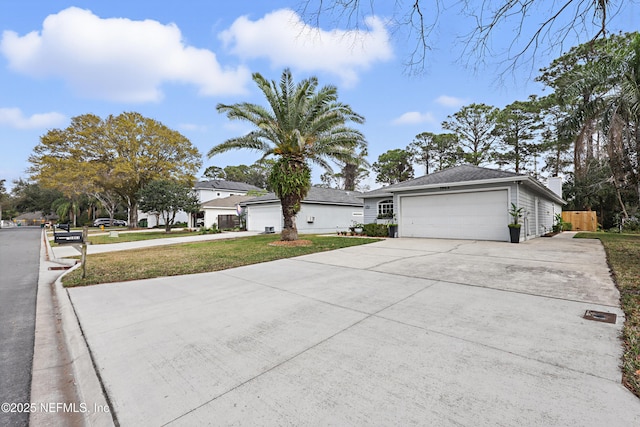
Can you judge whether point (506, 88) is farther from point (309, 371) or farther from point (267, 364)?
point (267, 364)

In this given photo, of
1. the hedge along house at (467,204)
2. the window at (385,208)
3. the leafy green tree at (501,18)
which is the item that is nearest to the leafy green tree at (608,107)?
the hedge along house at (467,204)

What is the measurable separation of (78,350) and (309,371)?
253 cm

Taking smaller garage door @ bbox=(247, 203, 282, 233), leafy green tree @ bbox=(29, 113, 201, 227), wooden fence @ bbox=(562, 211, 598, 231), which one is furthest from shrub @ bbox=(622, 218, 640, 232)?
leafy green tree @ bbox=(29, 113, 201, 227)

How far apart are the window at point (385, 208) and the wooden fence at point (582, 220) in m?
17.8

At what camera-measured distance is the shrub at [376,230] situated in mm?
14672

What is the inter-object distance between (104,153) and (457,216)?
1276 inches

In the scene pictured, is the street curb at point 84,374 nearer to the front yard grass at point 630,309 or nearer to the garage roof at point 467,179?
the front yard grass at point 630,309

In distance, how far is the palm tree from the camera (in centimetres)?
1129

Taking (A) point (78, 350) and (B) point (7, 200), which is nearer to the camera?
(A) point (78, 350)

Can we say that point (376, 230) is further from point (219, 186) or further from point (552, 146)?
point (219, 186)

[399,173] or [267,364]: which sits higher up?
[399,173]

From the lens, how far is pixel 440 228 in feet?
42.2

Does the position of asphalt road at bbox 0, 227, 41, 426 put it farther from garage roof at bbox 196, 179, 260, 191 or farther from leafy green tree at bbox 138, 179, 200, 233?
garage roof at bbox 196, 179, 260, 191

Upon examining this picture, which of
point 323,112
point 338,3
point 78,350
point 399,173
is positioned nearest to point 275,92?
point 323,112
